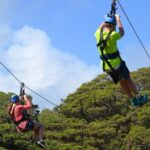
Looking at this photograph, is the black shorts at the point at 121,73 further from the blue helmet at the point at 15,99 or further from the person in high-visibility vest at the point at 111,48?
the blue helmet at the point at 15,99

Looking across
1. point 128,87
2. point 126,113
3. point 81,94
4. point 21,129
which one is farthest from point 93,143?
point 128,87

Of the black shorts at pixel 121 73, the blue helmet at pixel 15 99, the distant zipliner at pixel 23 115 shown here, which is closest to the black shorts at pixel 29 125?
the distant zipliner at pixel 23 115

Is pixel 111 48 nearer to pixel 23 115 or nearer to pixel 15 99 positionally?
pixel 15 99

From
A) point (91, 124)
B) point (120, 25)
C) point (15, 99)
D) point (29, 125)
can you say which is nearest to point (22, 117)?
point (29, 125)

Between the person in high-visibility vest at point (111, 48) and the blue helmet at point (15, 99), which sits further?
the blue helmet at point (15, 99)

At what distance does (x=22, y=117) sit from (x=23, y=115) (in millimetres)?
63

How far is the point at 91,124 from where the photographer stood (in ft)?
126

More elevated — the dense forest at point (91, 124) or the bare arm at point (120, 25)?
the dense forest at point (91, 124)

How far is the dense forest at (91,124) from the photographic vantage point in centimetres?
3528

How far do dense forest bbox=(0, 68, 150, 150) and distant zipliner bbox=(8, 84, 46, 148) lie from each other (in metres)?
16.9

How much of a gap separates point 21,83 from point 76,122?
974 inches

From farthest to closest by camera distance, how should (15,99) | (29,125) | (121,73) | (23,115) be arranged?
(29,125), (23,115), (15,99), (121,73)

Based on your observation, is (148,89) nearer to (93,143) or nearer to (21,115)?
(93,143)

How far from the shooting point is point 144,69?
48.3m
